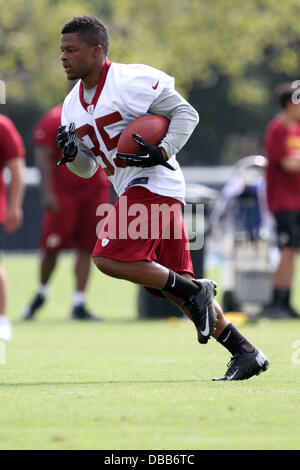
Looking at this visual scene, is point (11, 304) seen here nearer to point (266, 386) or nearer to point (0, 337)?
point (0, 337)

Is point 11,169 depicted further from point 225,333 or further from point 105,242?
point 225,333

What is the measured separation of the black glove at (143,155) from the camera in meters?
6.36

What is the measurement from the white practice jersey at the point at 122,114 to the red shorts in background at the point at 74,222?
18.5 ft

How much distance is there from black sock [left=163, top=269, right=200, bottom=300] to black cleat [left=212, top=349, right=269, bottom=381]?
18.1 inches

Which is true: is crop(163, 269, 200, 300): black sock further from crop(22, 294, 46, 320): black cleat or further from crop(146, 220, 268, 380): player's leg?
crop(22, 294, 46, 320): black cleat

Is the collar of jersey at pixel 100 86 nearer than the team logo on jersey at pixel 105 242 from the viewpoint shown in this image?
No

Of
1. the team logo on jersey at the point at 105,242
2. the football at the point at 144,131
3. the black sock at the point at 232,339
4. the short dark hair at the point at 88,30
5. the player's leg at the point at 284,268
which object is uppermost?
the short dark hair at the point at 88,30

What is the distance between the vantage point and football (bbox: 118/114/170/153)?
642cm

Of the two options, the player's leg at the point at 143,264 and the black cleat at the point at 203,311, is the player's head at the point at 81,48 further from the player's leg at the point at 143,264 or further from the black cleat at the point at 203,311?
the black cleat at the point at 203,311

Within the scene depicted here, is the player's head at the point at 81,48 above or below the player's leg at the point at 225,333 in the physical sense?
above

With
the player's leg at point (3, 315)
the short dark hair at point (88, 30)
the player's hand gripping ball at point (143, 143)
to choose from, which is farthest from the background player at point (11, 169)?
the player's hand gripping ball at point (143, 143)

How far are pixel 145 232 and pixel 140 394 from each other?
1.08m

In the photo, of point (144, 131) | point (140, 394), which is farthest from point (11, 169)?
point (140, 394)

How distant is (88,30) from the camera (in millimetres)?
6715
